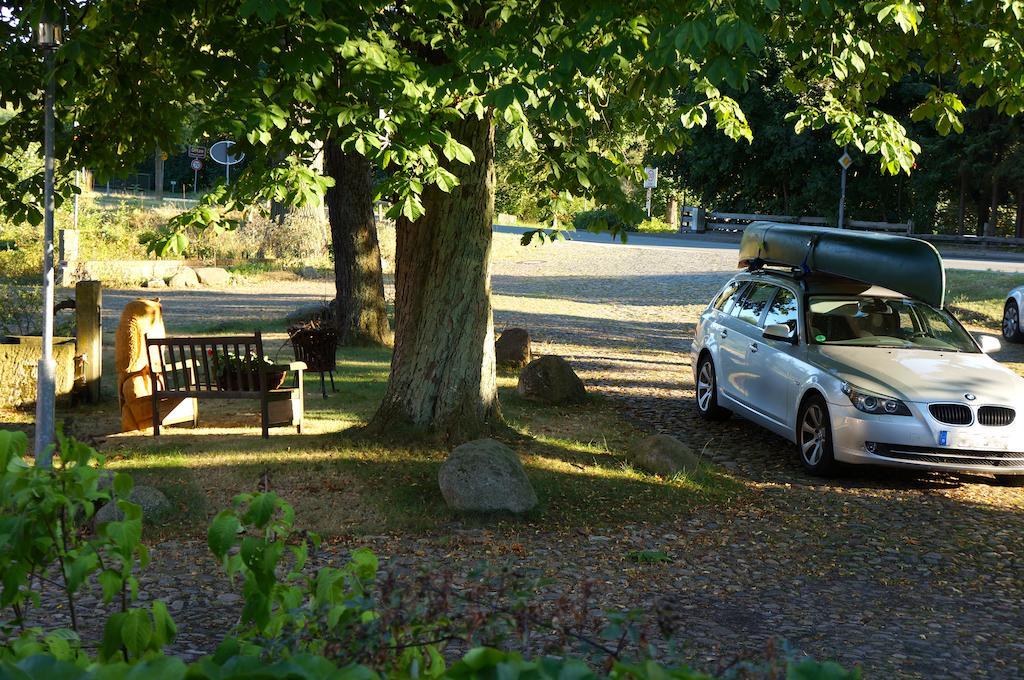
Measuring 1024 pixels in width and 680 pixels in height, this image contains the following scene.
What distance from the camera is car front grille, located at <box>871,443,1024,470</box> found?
9.39 metres

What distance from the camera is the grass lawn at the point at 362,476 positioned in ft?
27.2

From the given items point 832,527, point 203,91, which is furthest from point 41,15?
point 832,527

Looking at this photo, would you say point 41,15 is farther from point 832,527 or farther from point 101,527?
point 832,527

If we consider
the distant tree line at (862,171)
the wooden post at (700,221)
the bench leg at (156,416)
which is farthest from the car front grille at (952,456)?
the wooden post at (700,221)

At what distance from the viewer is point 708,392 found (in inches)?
502

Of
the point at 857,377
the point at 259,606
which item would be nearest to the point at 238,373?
the point at 857,377

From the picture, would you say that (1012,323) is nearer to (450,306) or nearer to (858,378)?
(858,378)

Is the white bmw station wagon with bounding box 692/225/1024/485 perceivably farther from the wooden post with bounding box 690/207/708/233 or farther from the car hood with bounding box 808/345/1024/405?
the wooden post with bounding box 690/207/708/233

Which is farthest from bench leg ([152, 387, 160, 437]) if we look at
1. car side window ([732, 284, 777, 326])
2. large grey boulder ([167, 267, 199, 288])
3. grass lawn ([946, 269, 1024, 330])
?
grass lawn ([946, 269, 1024, 330])

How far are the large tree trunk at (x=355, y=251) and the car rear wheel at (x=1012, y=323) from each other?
1161 cm

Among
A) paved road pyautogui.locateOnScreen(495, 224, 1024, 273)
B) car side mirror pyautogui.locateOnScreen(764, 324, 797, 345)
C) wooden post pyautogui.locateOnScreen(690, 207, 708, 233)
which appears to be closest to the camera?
car side mirror pyautogui.locateOnScreen(764, 324, 797, 345)

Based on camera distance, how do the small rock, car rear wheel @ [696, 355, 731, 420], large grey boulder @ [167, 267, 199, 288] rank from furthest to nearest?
large grey boulder @ [167, 267, 199, 288], the small rock, car rear wheel @ [696, 355, 731, 420]

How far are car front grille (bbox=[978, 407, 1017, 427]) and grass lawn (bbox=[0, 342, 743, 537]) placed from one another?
209cm

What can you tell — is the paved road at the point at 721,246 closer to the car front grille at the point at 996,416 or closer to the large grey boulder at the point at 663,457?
the large grey boulder at the point at 663,457
